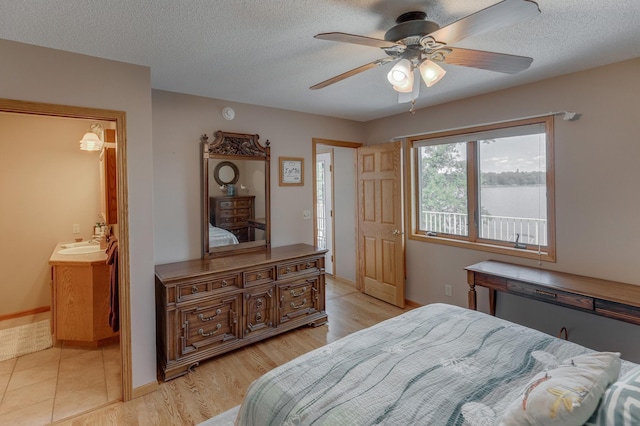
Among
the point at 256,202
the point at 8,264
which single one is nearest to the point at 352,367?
the point at 256,202

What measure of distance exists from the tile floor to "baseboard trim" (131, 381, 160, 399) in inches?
4.5

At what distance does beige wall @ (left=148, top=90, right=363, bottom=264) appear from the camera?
2953mm

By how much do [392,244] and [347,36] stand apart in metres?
2.92

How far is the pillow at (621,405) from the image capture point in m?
0.90

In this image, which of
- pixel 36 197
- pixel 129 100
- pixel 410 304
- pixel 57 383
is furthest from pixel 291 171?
pixel 36 197

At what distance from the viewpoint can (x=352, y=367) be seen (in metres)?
1.44

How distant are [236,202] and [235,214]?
128 millimetres

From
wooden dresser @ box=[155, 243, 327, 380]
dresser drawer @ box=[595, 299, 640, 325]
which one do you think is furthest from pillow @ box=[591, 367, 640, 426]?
wooden dresser @ box=[155, 243, 327, 380]

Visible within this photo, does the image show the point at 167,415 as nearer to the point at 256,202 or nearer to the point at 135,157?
the point at 135,157

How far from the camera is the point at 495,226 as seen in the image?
3340mm

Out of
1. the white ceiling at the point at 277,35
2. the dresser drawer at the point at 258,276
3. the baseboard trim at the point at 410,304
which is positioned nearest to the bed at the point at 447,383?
the dresser drawer at the point at 258,276

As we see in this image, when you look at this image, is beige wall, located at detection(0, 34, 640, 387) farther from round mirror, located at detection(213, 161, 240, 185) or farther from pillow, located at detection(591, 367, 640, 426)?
pillow, located at detection(591, 367, 640, 426)

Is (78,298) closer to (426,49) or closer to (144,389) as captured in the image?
(144,389)

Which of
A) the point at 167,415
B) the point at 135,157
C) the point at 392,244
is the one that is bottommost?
the point at 167,415
